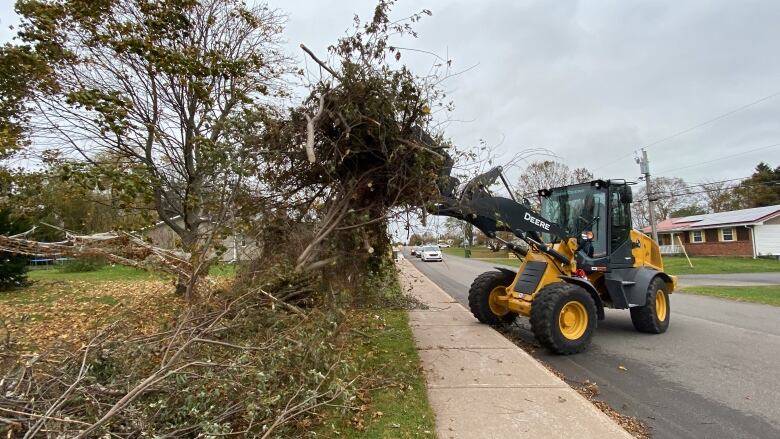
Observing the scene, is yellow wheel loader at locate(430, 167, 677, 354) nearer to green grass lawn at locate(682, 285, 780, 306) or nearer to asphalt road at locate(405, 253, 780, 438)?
asphalt road at locate(405, 253, 780, 438)

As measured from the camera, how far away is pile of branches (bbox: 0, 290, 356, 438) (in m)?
2.91

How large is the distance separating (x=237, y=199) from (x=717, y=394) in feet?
19.6

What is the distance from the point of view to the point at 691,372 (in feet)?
20.2

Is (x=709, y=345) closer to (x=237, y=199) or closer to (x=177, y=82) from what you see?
(x=237, y=199)

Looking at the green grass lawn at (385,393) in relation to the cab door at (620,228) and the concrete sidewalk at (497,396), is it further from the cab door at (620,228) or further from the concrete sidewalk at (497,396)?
the cab door at (620,228)

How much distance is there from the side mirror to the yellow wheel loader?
0.05 feet

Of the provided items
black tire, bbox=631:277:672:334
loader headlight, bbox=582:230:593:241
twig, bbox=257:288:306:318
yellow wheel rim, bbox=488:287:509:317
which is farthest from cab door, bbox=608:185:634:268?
twig, bbox=257:288:306:318

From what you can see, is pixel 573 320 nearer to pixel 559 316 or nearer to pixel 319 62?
pixel 559 316

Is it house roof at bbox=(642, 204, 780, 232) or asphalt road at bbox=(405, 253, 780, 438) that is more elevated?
house roof at bbox=(642, 204, 780, 232)

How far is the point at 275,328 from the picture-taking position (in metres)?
4.58

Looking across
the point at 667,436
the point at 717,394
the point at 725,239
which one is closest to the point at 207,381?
the point at 667,436

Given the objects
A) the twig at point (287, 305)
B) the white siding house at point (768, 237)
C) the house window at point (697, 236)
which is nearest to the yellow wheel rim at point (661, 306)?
the twig at point (287, 305)

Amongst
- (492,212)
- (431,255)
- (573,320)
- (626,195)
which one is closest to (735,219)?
(431,255)

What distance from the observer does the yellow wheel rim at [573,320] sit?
7.03 meters
